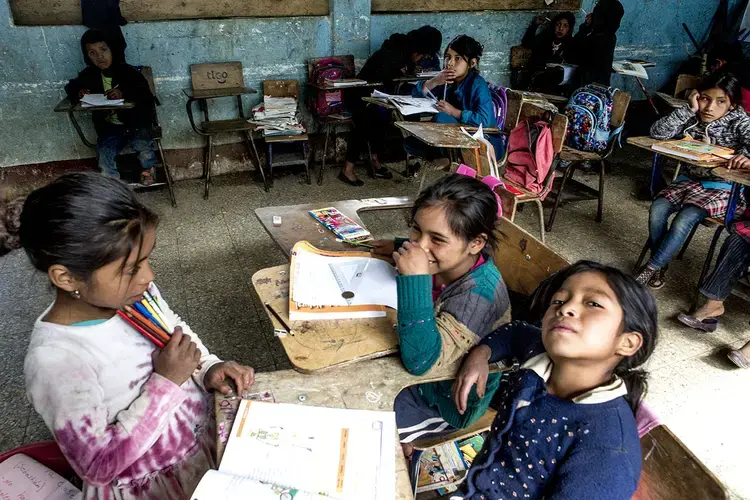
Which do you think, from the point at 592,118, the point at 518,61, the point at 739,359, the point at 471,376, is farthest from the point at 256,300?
the point at 518,61

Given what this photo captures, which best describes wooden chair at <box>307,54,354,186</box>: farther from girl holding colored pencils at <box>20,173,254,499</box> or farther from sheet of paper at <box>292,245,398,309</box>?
girl holding colored pencils at <box>20,173,254,499</box>

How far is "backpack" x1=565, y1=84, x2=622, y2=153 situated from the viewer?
387 centimetres

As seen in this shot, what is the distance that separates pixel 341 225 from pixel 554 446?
3.73 ft

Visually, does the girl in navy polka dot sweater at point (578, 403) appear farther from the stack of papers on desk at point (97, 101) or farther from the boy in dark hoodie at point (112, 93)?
the boy in dark hoodie at point (112, 93)

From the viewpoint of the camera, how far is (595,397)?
2.98 feet

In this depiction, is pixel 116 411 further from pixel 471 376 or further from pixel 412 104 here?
pixel 412 104

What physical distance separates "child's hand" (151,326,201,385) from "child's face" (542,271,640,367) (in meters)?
0.74

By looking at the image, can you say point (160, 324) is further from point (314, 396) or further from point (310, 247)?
point (310, 247)

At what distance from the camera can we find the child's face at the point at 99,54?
3574 millimetres

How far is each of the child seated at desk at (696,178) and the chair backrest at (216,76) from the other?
3469mm

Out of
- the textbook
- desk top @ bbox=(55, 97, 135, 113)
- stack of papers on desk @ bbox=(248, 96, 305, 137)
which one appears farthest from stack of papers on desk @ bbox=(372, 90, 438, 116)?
desk top @ bbox=(55, 97, 135, 113)

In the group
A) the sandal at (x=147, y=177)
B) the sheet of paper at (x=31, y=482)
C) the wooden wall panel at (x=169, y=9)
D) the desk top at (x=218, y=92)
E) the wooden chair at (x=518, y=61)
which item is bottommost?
the sandal at (x=147, y=177)

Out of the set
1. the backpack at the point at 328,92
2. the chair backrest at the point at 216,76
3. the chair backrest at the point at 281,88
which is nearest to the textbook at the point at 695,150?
the backpack at the point at 328,92

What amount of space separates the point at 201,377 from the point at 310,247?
1.68ft
